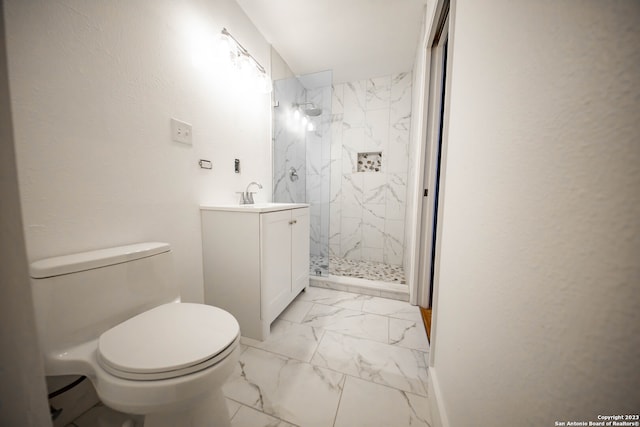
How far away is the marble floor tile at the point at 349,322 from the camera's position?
4.54ft

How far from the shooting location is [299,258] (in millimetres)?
1735

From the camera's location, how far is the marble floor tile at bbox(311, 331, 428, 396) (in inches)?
40.5

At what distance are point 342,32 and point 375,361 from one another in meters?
2.63

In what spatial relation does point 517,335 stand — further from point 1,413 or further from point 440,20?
point 440,20

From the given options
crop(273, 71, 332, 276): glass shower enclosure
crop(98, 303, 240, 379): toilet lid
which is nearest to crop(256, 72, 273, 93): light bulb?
crop(273, 71, 332, 276): glass shower enclosure

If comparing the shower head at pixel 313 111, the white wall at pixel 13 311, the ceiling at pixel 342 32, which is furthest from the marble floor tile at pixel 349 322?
the ceiling at pixel 342 32

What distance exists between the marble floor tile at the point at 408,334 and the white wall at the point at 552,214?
0.76 m

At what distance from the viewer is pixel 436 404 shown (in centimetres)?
80

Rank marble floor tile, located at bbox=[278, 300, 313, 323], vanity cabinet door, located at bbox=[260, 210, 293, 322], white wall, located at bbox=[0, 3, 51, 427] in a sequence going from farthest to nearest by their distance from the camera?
marble floor tile, located at bbox=[278, 300, 313, 323], vanity cabinet door, located at bbox=[260, 210, 293, 322], white wall, located at bbox=[0, 3, 51, 427]

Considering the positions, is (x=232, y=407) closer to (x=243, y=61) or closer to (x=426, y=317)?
(x=426, y=317)

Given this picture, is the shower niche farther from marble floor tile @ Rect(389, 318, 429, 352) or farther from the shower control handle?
marble floor tile @ Rect(389, 318, 429, 352)

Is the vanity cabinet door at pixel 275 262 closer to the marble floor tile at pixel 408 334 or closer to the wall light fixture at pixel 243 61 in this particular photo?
the marble floor tile at pixel 408 334

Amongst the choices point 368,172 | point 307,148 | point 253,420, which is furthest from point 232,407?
point 368,172

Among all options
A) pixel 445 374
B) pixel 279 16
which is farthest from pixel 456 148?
pixel 279 16
